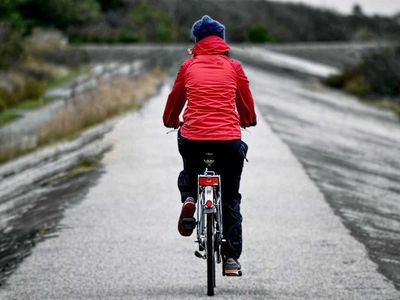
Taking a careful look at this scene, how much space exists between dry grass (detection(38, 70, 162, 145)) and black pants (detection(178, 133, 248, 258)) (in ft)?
51.1

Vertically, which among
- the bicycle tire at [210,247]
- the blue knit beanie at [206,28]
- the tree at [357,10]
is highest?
the blue knit beanie at [206,28]

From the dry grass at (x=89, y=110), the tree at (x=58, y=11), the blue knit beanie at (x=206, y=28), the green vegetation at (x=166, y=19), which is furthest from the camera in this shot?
the green vegetation at (x=166, y=19)

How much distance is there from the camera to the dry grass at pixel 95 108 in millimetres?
25209

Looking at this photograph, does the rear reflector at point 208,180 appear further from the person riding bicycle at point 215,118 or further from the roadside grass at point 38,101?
the roadside grass at point 38,101

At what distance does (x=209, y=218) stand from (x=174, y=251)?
2.38 metres

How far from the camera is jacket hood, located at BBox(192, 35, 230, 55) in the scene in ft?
27.3

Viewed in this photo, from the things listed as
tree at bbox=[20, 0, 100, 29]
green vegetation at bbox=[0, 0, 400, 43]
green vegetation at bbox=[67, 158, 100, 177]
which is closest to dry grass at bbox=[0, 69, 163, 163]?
green vegetation at bbox=[67, 158, 100, 177]

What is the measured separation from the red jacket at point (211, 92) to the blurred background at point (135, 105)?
2.33m

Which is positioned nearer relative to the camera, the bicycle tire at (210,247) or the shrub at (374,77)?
the bicycle tire at (210,247)

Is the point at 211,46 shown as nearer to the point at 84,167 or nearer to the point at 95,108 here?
the point at 84,167

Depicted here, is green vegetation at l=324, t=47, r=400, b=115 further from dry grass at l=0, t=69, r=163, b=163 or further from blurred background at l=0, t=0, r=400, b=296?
dry grass at l=0, t=69, r=163, b=163

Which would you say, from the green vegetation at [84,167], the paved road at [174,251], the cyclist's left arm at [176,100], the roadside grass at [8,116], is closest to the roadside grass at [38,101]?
the roadside grass at [8,116]

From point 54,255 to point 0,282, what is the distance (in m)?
0.95

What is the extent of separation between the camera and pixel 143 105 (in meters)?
28.8
